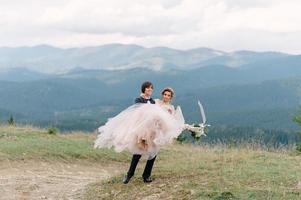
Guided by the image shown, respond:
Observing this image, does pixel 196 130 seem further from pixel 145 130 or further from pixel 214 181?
pixel 214 181

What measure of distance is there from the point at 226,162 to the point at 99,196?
4.05 m

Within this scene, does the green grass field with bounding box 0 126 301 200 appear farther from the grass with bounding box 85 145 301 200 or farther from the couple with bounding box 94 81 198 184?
the couple with bounding box 94 81 198 184

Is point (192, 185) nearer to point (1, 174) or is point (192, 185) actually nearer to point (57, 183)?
point (57, 183)

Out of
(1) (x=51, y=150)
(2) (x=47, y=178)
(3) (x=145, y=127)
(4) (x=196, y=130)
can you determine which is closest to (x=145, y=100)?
(3) (x=145, y=127)

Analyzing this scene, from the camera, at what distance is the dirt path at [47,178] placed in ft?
40.6

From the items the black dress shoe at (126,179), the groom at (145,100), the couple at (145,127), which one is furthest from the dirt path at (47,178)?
the couple at (145,127)

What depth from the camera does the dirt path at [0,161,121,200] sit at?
12.4 meters

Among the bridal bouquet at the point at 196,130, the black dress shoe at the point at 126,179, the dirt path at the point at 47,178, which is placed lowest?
the dirt path at the point at 47,178

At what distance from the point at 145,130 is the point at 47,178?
4.82 m

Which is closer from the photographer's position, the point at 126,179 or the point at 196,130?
the point at 196,130

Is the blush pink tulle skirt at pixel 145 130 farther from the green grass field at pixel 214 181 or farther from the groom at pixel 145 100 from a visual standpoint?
the green grass field at pixel 214 181

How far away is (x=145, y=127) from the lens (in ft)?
36.9

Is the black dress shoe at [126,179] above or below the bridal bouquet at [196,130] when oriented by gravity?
below

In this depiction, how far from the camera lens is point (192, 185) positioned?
1073 centimetres
